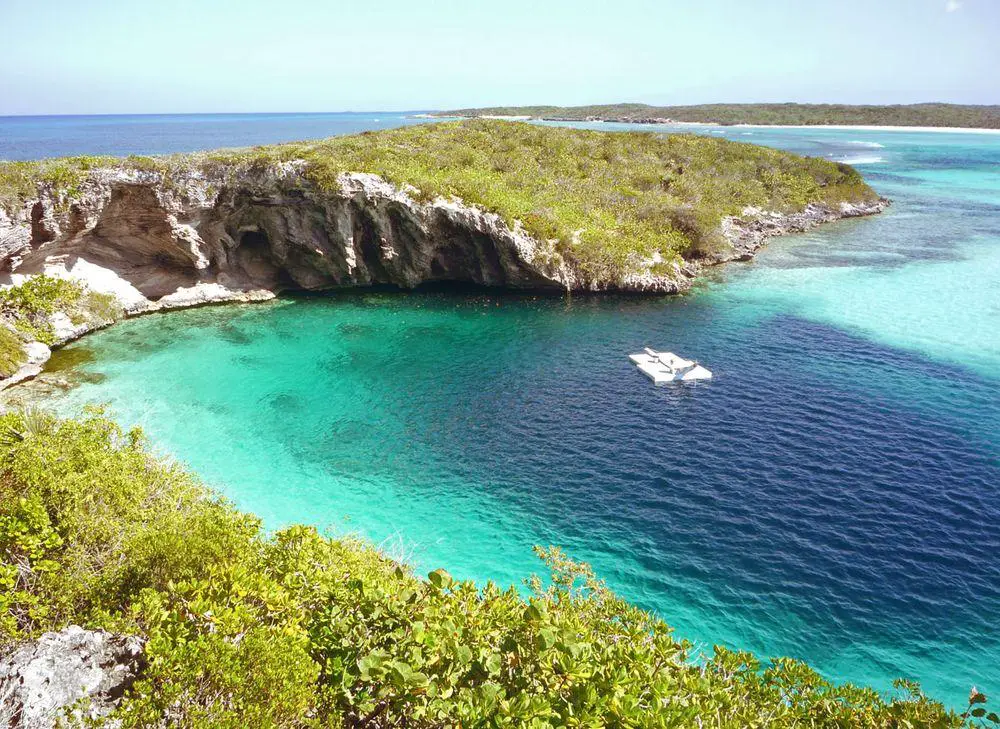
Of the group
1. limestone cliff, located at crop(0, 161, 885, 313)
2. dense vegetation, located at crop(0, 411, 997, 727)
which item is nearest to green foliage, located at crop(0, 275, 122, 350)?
limestone cliff, located at crop(0, 161, 885, 313)

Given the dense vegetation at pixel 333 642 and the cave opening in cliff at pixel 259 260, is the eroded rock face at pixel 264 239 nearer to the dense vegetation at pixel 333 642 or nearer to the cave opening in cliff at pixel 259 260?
the cave opening in cliff at pixel 259 260

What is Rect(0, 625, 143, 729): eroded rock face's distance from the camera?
8438mm

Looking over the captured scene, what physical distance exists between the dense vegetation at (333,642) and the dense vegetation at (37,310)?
2534cm

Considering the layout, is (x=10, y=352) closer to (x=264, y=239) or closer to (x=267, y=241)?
(x=267, y=241)

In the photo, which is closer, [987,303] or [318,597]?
[318,597]

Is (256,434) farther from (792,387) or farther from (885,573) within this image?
(792,387)

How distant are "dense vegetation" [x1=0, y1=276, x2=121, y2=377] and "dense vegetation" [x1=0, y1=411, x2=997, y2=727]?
2534 centimetres

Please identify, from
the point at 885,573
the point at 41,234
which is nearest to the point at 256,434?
the point at 41,234

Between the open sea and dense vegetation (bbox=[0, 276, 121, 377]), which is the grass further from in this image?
the open sea

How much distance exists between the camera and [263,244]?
49.0 m

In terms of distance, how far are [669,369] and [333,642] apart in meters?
27.2

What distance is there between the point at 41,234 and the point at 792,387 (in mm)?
47434

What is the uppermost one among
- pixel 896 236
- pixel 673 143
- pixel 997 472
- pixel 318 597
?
pixel 673 143

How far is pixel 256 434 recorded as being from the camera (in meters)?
28.4
